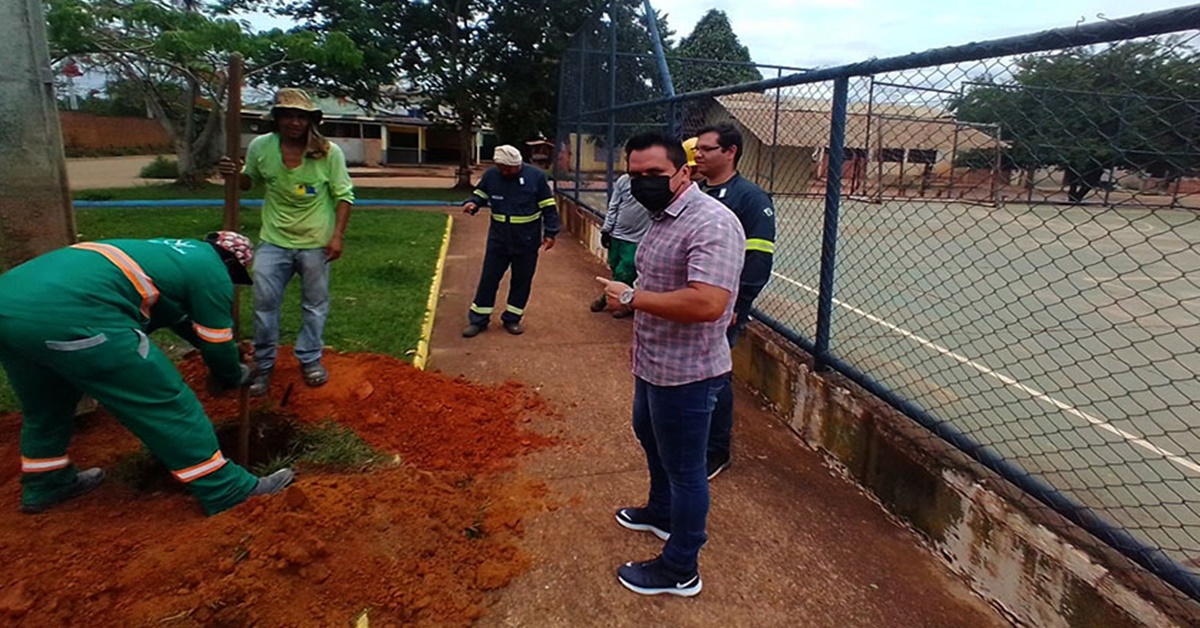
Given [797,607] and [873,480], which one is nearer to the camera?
[797,607]

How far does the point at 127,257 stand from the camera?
271cm

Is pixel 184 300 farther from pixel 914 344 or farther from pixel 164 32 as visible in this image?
pixel 164 32

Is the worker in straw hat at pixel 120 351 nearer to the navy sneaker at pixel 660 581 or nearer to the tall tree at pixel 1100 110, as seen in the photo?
the navy sneaker at pixel 660 581

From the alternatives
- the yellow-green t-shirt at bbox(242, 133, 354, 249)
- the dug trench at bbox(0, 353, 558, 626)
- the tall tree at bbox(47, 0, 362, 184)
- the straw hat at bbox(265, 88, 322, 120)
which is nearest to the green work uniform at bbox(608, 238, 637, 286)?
the dug trench at bbox(0, 353, 558, 626)

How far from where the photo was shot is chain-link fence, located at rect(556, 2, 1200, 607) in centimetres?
242

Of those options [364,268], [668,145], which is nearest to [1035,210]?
[668,145]

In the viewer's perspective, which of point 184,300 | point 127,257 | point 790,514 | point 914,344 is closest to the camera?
point 127,257

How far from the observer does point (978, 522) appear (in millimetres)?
2756

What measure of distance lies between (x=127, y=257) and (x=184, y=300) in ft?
0.92

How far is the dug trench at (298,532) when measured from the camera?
231 centimetres

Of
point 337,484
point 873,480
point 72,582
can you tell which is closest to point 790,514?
point 873,480

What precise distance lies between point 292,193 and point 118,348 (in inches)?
72.9

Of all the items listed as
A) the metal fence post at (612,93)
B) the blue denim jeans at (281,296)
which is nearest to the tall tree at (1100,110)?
the blue denim jeans at (281,296)

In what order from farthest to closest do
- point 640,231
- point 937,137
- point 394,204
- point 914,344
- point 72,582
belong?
point 394,204 < point 914,344 < point 640,231 < point 937,137 < point 72,582
